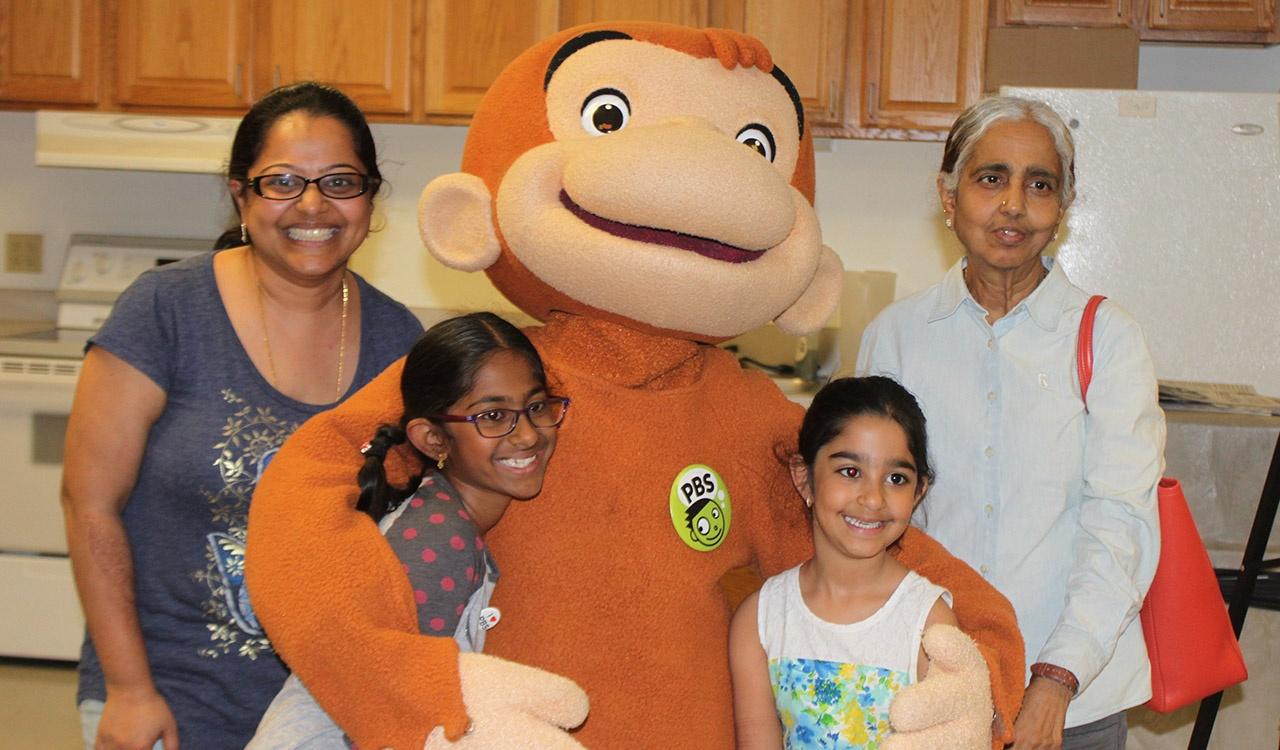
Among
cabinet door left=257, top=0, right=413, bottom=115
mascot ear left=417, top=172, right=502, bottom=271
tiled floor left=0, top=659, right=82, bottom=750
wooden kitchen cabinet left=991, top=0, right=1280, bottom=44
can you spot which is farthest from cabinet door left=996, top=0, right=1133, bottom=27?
tiled floor left=0, top=659, right=82, bottom=750

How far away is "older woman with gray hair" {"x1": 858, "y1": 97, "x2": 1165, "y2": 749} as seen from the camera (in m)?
1.29

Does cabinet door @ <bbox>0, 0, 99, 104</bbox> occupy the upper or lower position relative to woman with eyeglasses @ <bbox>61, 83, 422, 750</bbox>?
upper

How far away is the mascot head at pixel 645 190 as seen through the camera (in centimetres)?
117

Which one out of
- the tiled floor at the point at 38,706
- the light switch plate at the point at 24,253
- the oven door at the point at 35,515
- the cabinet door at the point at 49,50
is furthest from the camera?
the light switch plate at the point at 24,253

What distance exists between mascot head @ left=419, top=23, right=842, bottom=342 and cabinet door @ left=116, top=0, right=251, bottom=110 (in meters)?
2.12

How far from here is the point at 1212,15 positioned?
2.99 metres

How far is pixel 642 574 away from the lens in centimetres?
121

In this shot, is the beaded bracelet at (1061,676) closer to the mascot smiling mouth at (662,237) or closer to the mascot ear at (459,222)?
the mascot smiling mouth at (662,237)

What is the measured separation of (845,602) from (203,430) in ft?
2.24

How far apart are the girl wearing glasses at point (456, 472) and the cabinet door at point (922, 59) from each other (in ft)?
6.98

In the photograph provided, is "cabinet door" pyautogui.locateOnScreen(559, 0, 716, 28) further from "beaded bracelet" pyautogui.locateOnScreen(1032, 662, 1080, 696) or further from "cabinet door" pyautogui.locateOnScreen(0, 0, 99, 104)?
"beaded bracelet" pyautogui.locateOnScreen(1032, 662, 1080, 696)

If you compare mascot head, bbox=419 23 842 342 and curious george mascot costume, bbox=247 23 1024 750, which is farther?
mascot head, bbox=419 23 842 342

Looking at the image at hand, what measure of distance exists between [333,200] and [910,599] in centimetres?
73

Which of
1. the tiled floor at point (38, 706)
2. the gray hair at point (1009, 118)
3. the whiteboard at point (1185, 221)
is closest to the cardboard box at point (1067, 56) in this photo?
the whiteboard at point (1185, 221)
